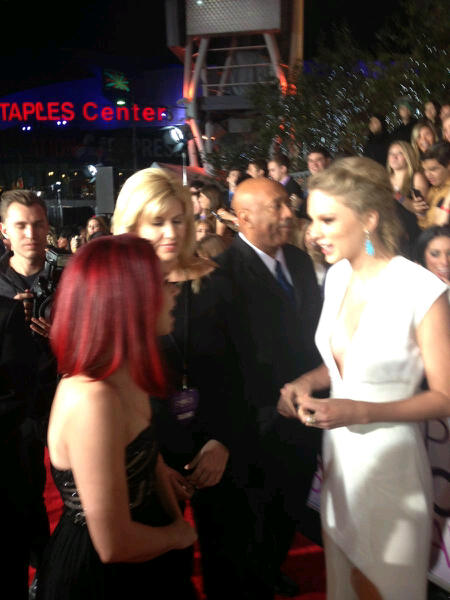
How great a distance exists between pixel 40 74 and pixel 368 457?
4755 cm

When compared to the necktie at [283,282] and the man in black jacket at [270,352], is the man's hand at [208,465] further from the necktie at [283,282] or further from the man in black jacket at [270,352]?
the necktie at [283,282]

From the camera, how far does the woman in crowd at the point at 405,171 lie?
16.0ft

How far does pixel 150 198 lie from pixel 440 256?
1696 millimetres

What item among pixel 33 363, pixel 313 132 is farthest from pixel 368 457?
pixel 313 132

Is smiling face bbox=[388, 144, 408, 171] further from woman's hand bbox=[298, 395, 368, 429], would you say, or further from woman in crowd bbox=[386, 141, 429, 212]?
woman's hand bbox=[298, 395, 368, 429]

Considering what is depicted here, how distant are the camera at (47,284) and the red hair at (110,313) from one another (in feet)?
A: 5.45

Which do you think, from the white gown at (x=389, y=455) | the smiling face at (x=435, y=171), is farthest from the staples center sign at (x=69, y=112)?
the white gown at (x=389, y=455)

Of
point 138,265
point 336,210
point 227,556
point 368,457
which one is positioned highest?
point 336,210

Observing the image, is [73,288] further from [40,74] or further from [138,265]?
[40,74]

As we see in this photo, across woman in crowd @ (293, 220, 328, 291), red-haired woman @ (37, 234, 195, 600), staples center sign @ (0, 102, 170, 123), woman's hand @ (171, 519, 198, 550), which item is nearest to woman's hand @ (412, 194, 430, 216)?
woman in crowd @ (293, 220, 328, 291)

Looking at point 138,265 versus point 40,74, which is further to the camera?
point 40,74

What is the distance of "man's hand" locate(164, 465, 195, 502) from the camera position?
6.48 ft

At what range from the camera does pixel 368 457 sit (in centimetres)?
204

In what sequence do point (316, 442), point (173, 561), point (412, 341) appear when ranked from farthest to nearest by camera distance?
point (316, 442)
point (412, 341)
point (173, 561)
